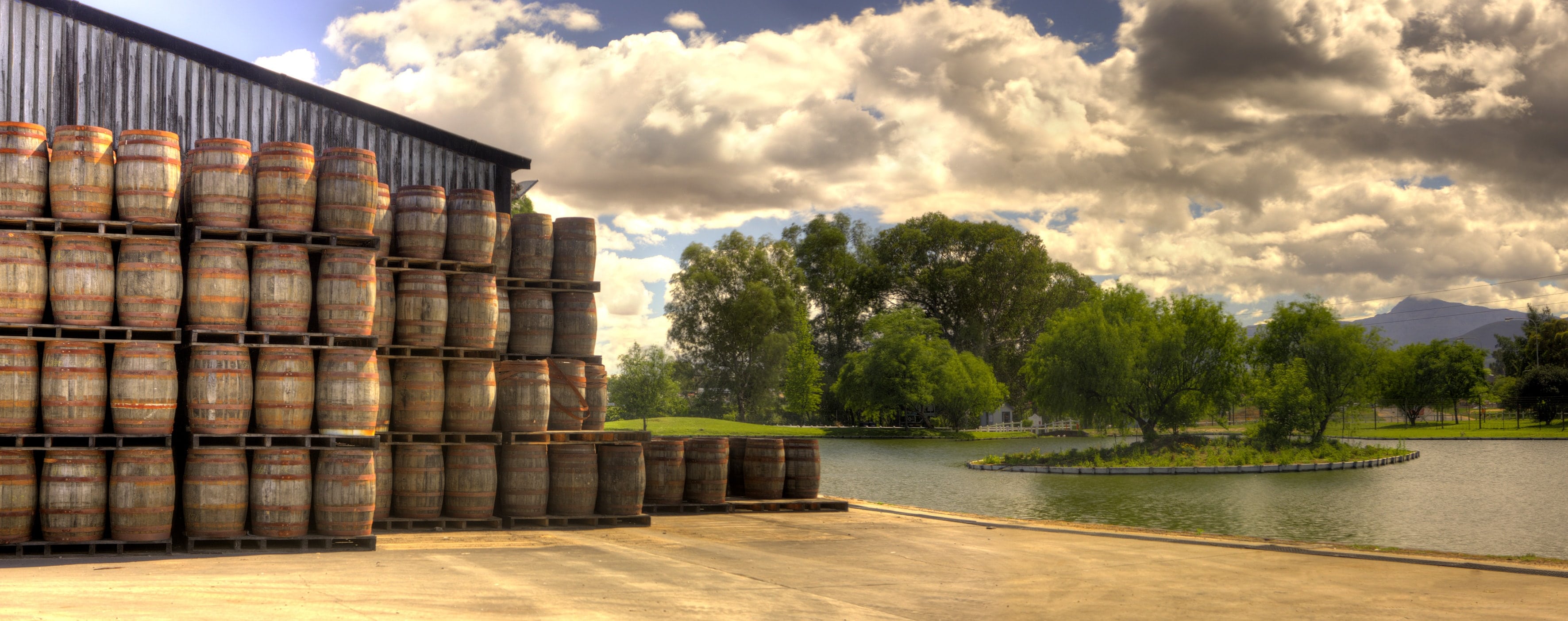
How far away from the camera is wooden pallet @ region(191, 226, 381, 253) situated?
1074cm

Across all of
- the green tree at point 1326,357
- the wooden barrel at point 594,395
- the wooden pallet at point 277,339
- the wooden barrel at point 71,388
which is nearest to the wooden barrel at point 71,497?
the wooden barrel at point 71,388

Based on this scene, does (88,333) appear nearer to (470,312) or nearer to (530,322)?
(470,312)

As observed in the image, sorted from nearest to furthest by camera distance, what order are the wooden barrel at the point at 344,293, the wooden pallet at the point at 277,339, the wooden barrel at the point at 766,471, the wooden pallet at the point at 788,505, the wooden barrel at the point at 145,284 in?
1. the wooden barrel at the point at 145,284
2. the wooden pallet at the point at 277,339
3. the wooden barrel at the point at 344,293
4. the wooden pallet at the point at 788,505
5. the wooden barrel at the point at 766,471

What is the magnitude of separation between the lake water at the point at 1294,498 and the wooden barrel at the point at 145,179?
18.0 m

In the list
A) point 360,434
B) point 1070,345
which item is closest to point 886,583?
point 360,434

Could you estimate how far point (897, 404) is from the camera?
7206cm

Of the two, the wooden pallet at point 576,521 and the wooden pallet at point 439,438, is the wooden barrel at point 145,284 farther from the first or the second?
the wooden pallet at point 576,521

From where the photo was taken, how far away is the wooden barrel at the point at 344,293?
11.1 m

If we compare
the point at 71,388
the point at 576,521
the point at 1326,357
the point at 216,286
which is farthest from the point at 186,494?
the point at 1326,357

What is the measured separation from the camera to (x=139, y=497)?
398 inches

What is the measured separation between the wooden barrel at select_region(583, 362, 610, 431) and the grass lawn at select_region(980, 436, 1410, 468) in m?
30.8

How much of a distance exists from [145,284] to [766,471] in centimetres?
876

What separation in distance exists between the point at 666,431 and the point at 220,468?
57.1 metres

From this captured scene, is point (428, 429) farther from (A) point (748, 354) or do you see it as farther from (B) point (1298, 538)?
(A) point (748, 354)
